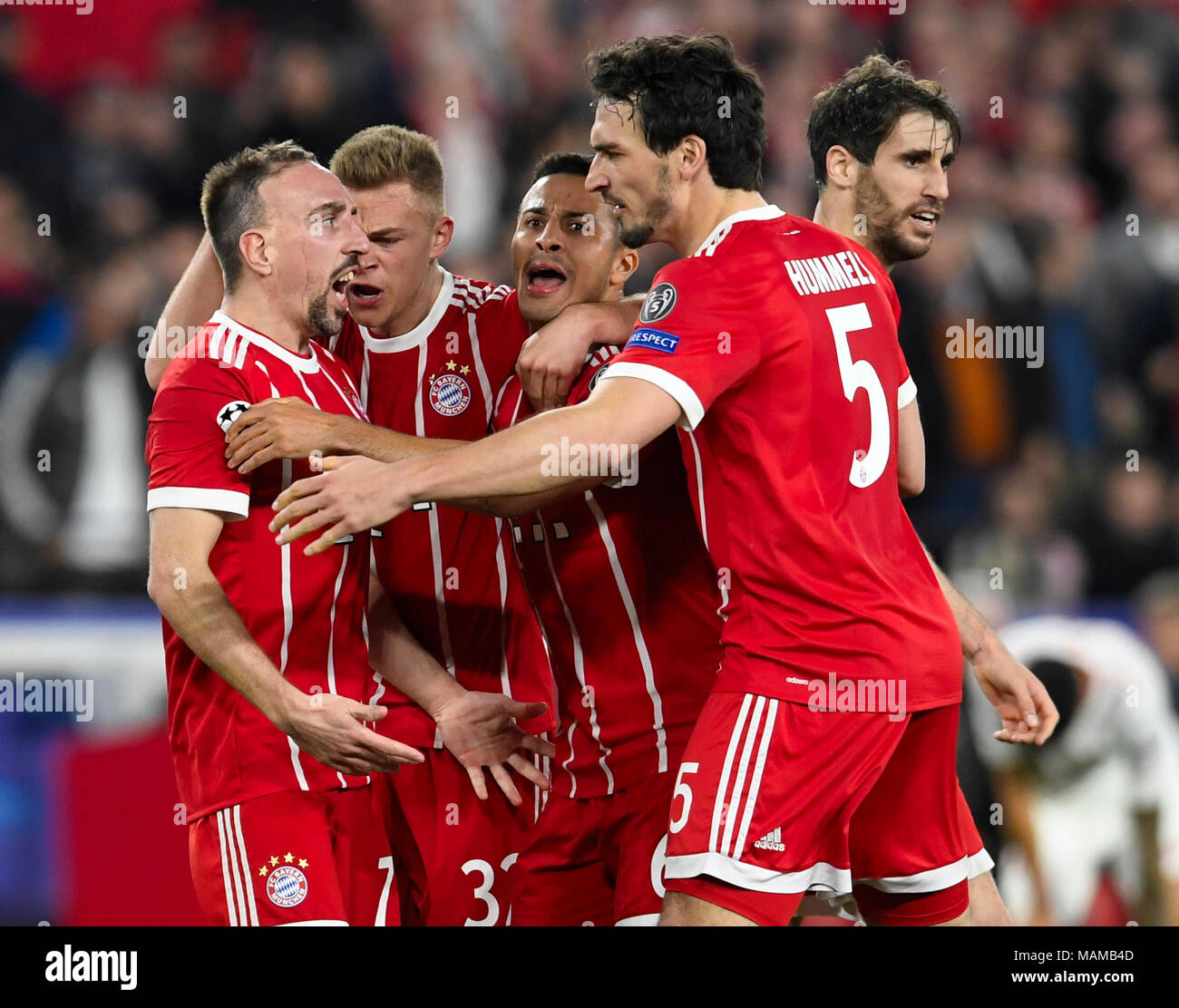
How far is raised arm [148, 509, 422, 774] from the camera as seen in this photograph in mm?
3062

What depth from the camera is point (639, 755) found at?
11.6 ft

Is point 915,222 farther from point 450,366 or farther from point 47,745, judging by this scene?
point 47,745

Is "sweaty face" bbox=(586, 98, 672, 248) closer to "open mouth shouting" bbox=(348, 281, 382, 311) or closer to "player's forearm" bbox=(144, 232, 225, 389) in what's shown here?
"open mouth shouting" bbox=(348, 281, 382, 311)

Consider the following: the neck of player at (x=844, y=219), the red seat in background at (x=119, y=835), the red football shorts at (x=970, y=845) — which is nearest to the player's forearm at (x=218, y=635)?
the red football shorts at (x=970, y=845)

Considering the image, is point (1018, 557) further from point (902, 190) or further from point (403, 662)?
point (403, 662)

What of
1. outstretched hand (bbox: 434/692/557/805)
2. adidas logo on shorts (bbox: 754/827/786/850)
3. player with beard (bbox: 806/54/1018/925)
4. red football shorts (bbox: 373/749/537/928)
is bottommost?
red football shorts (bbox: 373/749/537/928)

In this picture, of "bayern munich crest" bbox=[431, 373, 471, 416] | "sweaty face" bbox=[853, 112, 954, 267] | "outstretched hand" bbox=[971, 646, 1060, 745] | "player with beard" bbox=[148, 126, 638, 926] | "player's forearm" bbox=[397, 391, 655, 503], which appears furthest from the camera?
"sweaty face" bbox=[853, 112, 954, 267]

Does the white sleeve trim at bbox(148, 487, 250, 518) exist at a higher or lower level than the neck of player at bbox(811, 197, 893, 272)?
lower

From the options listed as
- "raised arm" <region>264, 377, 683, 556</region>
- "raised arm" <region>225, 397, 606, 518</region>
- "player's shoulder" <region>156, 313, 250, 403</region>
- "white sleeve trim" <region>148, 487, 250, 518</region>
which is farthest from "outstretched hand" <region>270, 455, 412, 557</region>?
"player's shoulder" <region>156, 313, 250, 403</region>

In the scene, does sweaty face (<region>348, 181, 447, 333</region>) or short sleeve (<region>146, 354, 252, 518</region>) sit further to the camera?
sweaty face (<region>348, 181, 447, 333</region>)

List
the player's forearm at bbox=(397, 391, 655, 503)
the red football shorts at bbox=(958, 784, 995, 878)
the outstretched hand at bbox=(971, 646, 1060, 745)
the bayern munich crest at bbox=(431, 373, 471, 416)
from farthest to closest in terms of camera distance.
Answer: the bayern munich crest at bbox=(431, 373, 471, 416)
the outstretched hand at bbox=(971, 646, 1060, 745)
the red football shorts at bbox=(958, 784, 995, 878)
the player's forearm at bbox=(397, 391, 655, 503)

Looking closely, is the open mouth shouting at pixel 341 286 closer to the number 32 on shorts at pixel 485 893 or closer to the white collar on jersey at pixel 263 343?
the white collar on jersey at pixel 263 343

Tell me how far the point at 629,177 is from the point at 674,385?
0.62 metres

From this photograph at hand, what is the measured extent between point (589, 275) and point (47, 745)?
11.0ft
